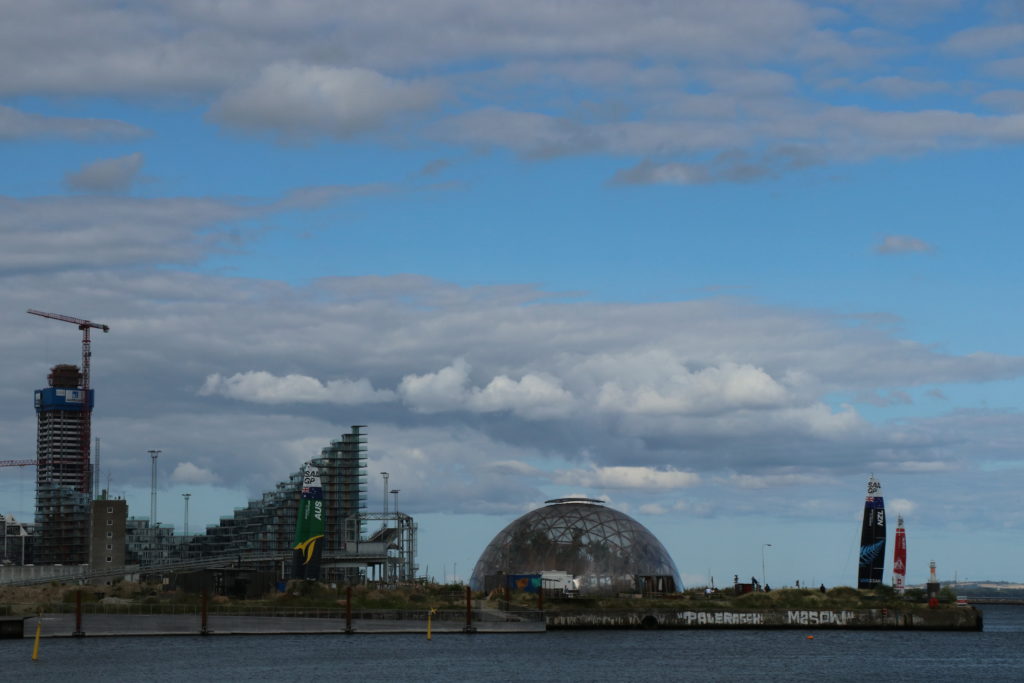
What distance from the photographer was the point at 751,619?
149 m

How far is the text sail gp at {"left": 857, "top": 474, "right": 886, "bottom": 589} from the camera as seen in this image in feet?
570

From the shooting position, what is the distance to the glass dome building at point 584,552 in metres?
164

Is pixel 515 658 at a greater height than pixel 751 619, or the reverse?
pixel 751 619

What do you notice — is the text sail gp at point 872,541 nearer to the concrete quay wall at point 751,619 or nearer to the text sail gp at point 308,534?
the concrete quay wall at point 751,619

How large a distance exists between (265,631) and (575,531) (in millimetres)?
54509

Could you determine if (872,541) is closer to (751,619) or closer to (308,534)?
(751,619)

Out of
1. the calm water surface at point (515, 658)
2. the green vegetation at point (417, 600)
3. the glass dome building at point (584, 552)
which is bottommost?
the calm water surface at point (515, 658)

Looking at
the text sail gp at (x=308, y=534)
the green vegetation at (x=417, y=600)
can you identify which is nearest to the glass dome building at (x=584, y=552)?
the green vegetation at (x=417, y=600)

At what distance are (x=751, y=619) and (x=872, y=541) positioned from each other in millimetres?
31921

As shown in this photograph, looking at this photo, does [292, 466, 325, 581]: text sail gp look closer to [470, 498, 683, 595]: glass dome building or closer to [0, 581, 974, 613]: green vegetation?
[0, 581, 974, 613]: green vegetation

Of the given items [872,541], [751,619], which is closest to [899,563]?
[872,541]

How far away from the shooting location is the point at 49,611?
132 meters

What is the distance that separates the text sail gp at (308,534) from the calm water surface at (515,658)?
2462 cm

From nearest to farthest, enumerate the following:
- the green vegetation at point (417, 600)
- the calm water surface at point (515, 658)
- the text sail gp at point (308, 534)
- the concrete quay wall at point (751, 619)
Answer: the calm water surface at point (515, 658) < the green vegetation at point (417, 600) < the concrete quay wall at point (751, 619) < the text sail gp at point (308, 534)
